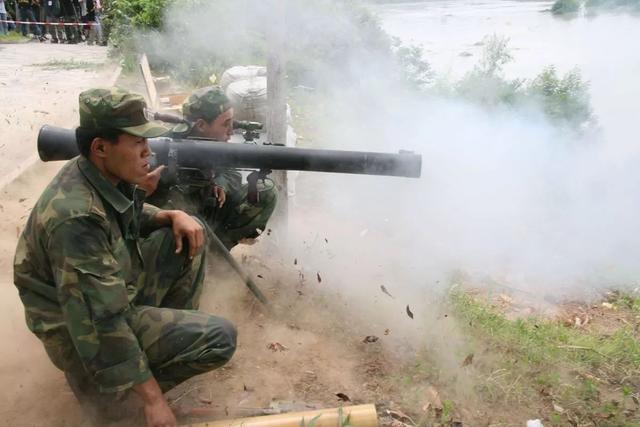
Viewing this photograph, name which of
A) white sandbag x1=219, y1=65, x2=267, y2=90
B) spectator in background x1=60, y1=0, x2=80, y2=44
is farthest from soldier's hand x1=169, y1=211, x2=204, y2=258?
spectator in background x1=60, y1=0, x2=80, y2=44

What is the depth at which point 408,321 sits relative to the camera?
11.6 ft

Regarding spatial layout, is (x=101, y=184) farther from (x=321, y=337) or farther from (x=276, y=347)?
(x=321, y=337)

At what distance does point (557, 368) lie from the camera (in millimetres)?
3143

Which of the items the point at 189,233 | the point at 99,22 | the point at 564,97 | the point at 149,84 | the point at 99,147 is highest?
the point at 99,147

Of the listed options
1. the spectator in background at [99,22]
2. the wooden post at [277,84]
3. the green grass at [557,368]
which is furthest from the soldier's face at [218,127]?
the spectator in background at [99,22]

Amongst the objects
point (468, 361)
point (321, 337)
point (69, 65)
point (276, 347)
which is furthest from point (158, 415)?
point (69, 65)

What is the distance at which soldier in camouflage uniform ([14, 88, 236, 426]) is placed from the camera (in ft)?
6.93

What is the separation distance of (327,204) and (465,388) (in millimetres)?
2850

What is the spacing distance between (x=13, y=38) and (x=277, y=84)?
505 inches

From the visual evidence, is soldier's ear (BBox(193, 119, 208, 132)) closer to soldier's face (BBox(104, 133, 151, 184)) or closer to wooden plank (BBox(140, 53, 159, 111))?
soldier's face (BBox(104, 133, 151, 184))

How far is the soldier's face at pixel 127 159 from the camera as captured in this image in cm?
221

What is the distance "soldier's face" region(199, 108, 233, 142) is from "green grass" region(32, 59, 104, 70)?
818cm

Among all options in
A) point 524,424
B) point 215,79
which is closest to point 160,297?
point 524,424

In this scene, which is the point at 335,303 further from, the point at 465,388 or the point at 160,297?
the point at 160,297
